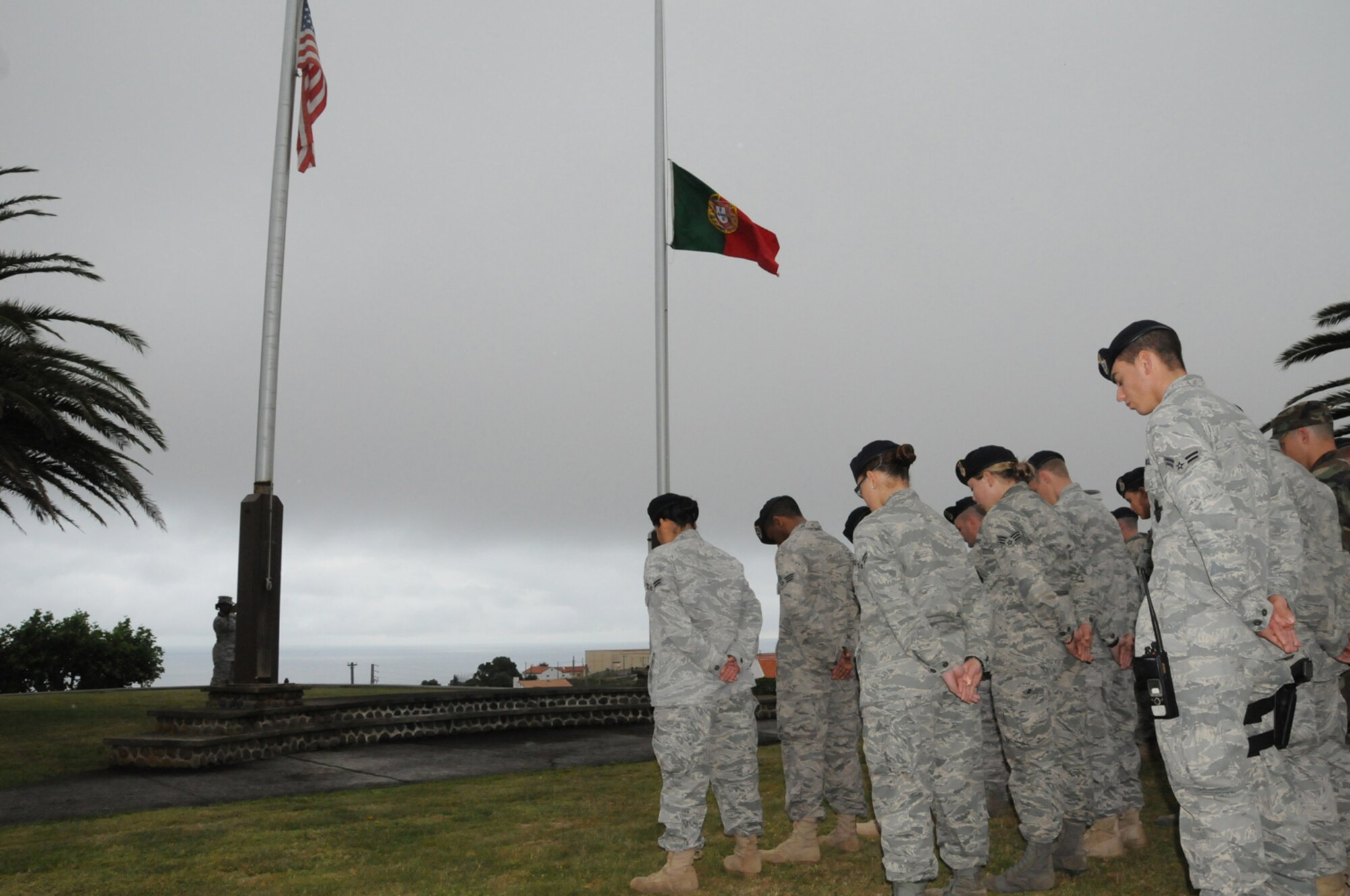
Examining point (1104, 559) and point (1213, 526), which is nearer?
point (1213, 526)

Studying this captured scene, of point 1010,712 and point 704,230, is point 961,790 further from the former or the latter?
point 704,230

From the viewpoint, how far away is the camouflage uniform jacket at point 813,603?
6477 mm

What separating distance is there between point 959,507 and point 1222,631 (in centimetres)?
457

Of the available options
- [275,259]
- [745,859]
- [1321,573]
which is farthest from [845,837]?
[275,259]

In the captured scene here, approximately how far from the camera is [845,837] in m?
6.22

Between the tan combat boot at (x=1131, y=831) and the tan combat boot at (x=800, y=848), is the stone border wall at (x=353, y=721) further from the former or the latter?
the tan combat boot at (x=1131, y=831)

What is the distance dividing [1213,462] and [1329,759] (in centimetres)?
209

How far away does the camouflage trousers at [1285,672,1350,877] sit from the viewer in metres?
4.06

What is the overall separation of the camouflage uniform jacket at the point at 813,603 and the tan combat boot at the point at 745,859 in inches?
48.3

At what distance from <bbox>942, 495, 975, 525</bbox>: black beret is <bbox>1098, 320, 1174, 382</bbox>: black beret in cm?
382

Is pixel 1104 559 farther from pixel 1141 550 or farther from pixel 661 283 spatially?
pixel 661 283

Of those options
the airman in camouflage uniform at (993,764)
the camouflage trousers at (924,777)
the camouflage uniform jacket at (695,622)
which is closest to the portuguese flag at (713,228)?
the airman in camouflage uniform at (993,764)

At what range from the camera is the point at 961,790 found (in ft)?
15.3

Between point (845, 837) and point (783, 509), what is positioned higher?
point (783, 509)
